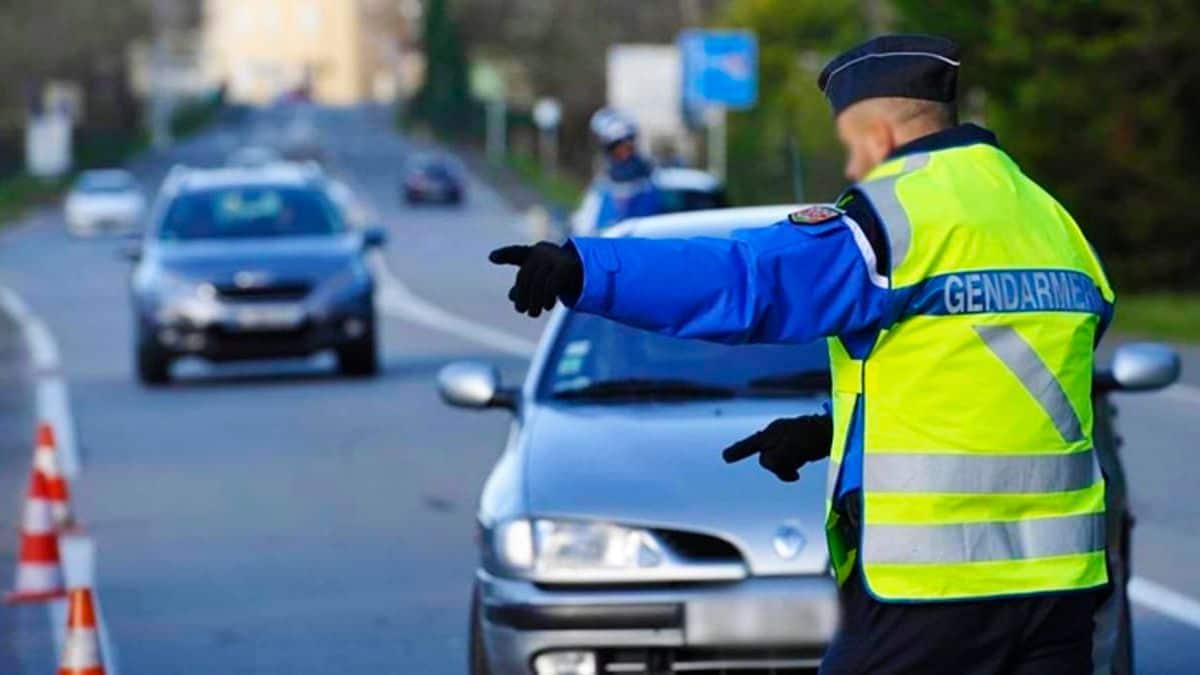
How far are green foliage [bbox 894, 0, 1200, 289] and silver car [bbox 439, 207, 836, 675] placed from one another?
29.7 meters

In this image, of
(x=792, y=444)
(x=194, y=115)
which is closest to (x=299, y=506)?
(x=792, y=444)

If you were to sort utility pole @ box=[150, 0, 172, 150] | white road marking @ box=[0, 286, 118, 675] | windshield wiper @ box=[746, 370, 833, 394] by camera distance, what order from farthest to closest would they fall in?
utility pole @ box=[150, 0, 172, 150] < white road marking @ box=[0, 286, 118, 675] < windshield wiper @ box=[746, 370, 833, 394]

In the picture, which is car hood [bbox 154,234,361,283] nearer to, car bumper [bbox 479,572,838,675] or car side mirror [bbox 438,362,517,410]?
car side mirror [bbox 438,362,517,410]

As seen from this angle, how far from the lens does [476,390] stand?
9.22 metres

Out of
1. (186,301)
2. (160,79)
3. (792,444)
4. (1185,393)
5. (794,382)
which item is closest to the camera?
(792,444)

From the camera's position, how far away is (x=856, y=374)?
4.85 meters

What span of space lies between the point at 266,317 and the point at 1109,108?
59.1ft

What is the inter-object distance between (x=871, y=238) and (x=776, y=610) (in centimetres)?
319

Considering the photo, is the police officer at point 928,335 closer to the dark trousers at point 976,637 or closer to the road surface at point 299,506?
the dark trousers at point 976,637

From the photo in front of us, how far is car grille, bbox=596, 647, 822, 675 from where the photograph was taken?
7762 millimetres

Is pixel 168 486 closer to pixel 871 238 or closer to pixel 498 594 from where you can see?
pixel 498 594

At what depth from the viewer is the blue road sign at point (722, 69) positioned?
5503cm

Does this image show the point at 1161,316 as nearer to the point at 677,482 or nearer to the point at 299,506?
the point at 299,506

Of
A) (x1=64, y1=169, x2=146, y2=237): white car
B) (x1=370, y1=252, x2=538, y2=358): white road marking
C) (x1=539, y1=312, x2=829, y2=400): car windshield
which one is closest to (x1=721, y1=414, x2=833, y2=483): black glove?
(x1=539, y1=312, x2=829, y2=400): car windshield
